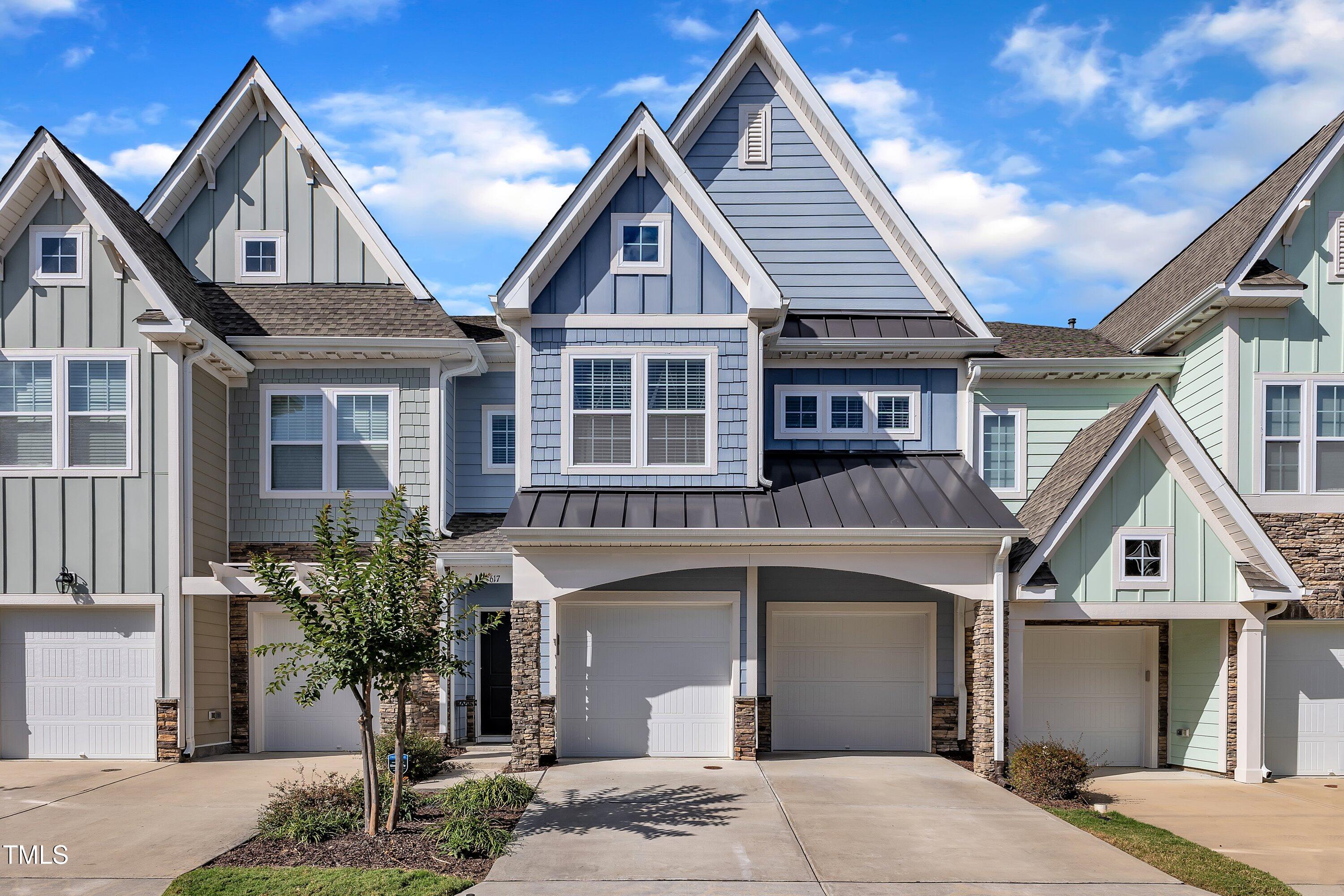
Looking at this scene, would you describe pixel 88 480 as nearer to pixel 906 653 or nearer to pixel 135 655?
pixel 135 655

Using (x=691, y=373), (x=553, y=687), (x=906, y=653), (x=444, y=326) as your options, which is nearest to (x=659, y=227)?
(x=691, y=373)

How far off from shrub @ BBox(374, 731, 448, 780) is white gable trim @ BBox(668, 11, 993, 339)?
9.73 meters

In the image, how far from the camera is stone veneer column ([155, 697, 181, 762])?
14.1 m

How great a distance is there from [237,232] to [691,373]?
8077mm

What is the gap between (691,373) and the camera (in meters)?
14.1

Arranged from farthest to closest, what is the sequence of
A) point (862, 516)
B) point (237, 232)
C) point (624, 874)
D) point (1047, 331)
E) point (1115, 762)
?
point (1047, 331) < point (237, 232) < point (1115, 762) < point (862, 516) < point (624, 874)

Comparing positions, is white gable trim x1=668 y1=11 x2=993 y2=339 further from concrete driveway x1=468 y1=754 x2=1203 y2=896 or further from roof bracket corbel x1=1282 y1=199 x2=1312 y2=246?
concrete driveway x1=468 y1=754 x2=1203 y2=896

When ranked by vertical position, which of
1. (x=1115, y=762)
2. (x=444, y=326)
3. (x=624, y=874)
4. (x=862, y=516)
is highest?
(x=444, y=326)

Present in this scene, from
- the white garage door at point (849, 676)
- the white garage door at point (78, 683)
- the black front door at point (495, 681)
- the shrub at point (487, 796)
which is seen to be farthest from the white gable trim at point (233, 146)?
the shrub at point (487, 796)

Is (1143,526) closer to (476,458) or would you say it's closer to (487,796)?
(487,796)

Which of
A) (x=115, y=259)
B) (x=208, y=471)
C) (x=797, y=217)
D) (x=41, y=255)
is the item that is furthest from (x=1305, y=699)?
(x=41, y=255)

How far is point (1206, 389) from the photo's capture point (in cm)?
1552

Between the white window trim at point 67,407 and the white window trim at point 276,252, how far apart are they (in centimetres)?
273

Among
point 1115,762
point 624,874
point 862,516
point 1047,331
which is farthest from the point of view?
point 1047,331
